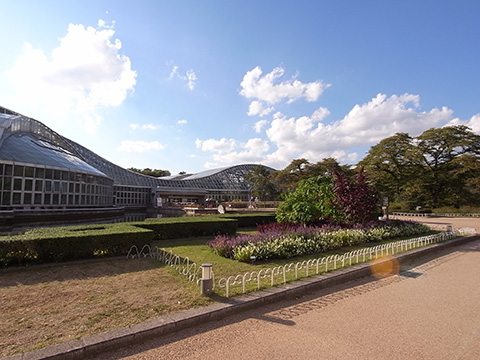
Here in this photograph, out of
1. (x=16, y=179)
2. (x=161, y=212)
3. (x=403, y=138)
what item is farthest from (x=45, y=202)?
(x=403, y=138)

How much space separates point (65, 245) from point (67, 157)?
19.2 metres

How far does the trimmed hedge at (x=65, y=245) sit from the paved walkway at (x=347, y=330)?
566 cm

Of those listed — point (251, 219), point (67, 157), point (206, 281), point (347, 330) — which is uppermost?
point (67, 157)

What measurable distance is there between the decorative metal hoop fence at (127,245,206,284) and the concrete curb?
1451mm

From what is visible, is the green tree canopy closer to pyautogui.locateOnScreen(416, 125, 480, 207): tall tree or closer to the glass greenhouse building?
pyautogui.locateOnScreen(416, 125, 480, 207): tall tree

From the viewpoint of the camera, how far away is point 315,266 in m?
8.03

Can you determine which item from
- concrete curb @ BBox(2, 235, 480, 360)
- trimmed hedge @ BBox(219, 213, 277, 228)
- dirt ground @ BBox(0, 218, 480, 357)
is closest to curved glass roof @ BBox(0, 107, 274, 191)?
trimmed hedge @ BBox(219, 213, 277, 228)

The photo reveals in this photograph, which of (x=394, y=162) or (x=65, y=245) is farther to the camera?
(x=394, y=162)

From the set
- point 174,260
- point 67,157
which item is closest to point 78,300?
point 174,260

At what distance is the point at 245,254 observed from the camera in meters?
8.80

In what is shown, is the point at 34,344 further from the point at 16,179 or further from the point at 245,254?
the point at 16,179

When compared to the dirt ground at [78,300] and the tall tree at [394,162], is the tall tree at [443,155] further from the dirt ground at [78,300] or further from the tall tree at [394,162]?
the dirt ground at [78,300]

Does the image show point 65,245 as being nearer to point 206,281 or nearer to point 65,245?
point 65,245

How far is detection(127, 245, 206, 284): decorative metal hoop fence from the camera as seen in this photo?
279 inches
